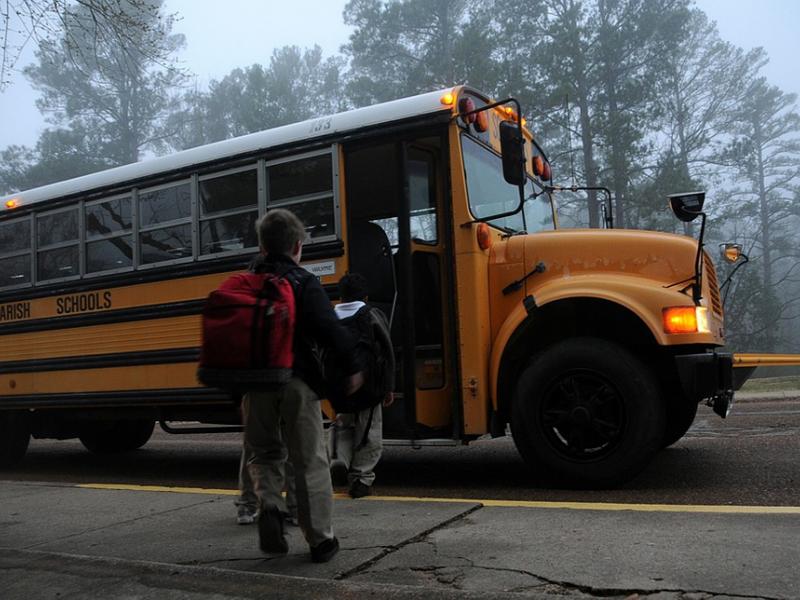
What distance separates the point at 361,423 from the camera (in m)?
5.14

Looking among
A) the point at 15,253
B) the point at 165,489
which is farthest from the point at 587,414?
the point at 15,253

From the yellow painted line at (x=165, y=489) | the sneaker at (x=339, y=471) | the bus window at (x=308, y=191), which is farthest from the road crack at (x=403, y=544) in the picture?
the bus window at (x=308, y=191)

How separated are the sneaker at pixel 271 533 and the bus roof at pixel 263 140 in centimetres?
300

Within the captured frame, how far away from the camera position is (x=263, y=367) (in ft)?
10.6

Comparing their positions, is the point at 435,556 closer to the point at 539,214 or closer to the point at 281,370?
the point at 281,370

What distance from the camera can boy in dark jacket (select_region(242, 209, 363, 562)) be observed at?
3.37 m

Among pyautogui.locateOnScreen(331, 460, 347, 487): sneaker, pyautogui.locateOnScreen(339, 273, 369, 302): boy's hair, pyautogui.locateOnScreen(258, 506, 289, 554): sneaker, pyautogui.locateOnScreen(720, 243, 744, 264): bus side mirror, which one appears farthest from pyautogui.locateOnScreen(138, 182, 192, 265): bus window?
pyautogui.locateOnScreen(720, 243, 744, 264): bus side mirror

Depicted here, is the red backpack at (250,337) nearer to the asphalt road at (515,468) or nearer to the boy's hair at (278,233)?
the boy's hair at (278,233)

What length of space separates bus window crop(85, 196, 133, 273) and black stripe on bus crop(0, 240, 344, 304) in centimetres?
12

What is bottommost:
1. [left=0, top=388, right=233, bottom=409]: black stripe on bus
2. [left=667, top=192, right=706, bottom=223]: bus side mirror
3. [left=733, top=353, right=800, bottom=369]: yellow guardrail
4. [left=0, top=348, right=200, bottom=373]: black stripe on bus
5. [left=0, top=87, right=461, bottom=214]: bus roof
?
[left=0, top=388, right=233, bottom=409]: black stripe on bus

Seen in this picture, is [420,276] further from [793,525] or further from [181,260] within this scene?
[793,525]

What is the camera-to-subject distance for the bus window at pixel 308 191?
5.70m

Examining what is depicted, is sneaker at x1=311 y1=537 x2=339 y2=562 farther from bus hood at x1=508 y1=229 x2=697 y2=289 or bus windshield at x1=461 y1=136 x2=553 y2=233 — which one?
bus windshield at x1=461 y1=136 x2=553 y2=233

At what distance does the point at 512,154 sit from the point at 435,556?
2651mm
